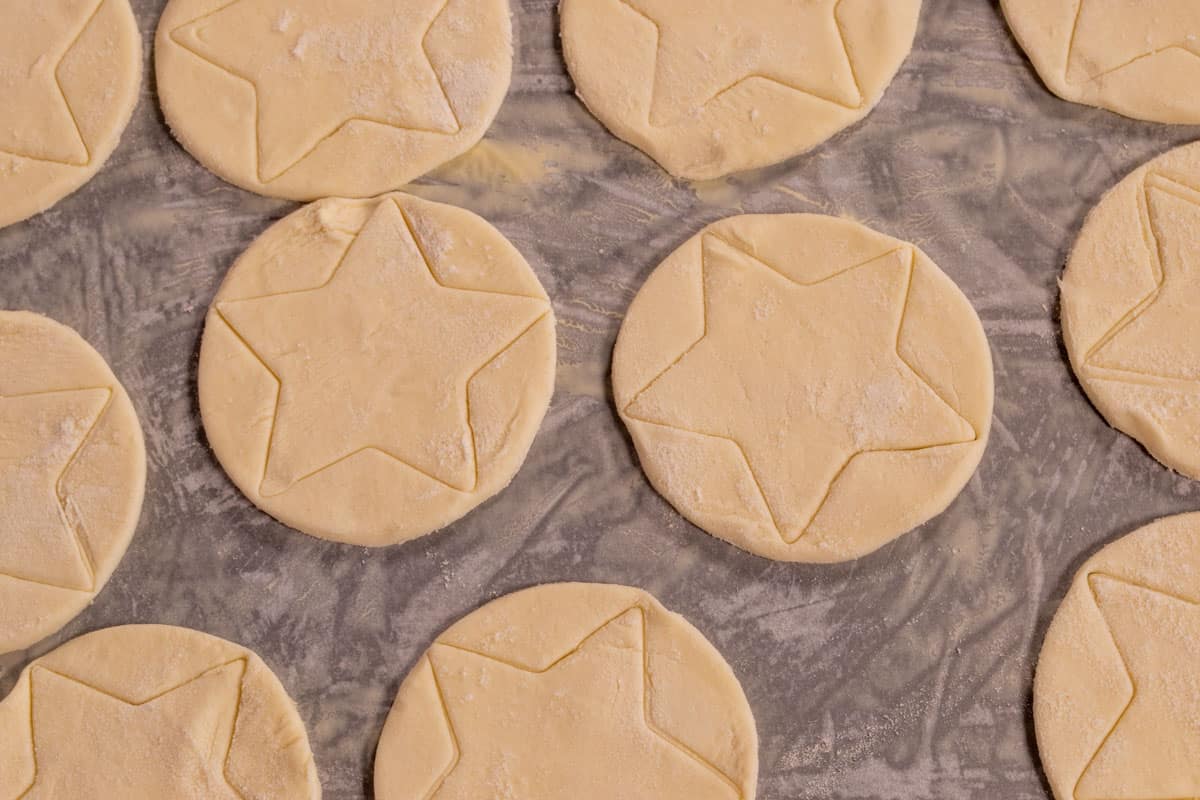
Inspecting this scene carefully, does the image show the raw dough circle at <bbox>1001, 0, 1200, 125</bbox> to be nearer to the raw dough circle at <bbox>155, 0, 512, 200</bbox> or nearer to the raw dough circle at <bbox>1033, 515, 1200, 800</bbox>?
the raw dough circle at <bbox>1033, 515, 1200, 800</bbox>

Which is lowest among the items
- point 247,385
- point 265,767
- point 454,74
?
point 265,767

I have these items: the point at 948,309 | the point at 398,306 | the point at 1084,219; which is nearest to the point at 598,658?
the point at 398,306

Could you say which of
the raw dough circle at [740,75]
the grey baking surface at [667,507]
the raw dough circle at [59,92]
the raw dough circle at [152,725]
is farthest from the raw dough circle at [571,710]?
the raw dough circle at [59,92]

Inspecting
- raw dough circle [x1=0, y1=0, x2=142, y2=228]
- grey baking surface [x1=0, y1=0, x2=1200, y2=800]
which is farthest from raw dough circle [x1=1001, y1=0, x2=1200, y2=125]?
raw dough circle [x1=0, y1=0, x2=142, y2=228]

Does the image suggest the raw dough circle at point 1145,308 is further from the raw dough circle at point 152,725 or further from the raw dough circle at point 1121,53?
the raw dough circle at point 152,725

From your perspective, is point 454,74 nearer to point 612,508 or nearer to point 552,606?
point 612,508

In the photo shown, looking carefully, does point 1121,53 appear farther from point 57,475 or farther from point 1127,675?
point 57,475
